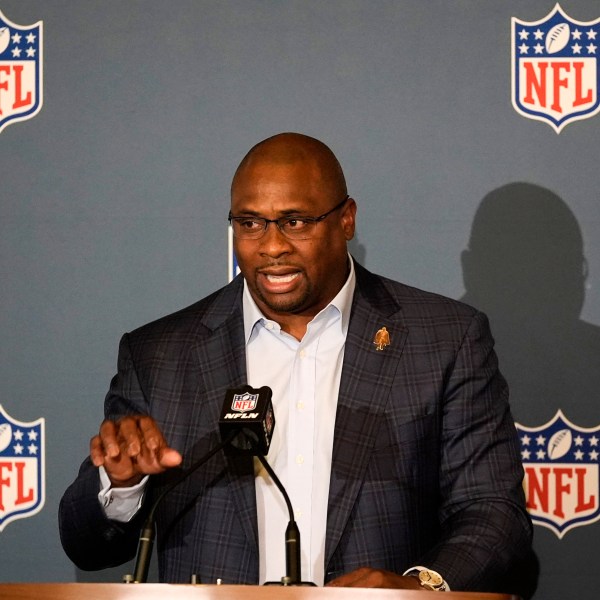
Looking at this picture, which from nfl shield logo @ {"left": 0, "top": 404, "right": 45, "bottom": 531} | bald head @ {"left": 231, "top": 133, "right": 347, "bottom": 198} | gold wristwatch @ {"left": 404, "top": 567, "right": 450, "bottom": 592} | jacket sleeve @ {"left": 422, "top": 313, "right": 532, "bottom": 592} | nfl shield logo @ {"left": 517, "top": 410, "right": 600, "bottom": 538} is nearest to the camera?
gold wristwatch @ {"left": 404, "top": 567, "right": 450, "bottom": 592}

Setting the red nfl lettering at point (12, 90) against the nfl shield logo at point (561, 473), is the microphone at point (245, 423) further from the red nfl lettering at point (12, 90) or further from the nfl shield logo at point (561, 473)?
the red nfl lettering at point (12, 90)

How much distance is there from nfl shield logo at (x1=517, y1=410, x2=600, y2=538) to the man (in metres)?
0.56

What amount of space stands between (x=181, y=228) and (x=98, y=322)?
1.24 ft

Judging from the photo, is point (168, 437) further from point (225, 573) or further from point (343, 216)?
point (343, 216)

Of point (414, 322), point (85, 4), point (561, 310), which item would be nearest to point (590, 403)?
point (561, 310)

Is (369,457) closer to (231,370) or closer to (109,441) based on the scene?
(231,370)

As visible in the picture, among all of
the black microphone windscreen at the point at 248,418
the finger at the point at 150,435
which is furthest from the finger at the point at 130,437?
the black microphone windscreen at the point at 248,418

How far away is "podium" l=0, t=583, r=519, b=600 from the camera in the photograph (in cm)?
142

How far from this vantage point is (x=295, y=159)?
Answer: 2594 mm

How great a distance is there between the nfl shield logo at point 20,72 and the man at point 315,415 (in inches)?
39.4

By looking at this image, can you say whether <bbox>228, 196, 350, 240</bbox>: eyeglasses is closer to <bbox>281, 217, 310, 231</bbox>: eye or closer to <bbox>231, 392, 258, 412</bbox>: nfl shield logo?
<bbox>281, 217, 310, 231</bbox>: eye

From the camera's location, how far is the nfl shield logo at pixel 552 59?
3.14m

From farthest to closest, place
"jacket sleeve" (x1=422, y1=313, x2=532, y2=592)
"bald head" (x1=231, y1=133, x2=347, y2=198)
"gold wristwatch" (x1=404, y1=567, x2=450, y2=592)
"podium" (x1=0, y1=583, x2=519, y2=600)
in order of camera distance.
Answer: "bald head" (x1=231, y1=133, x2=347, y2=198) → "jacket sleeve" (x1=422, y1=313, x2=532, y2=592) → "gold wristwatch" (x1=404, y1=567, x2=450, y2=592) → "podium" (x1=0, y1=583, x2=519, y2=600)

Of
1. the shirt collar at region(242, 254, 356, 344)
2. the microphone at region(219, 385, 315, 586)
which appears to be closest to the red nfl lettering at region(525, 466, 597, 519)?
the shirt collar at region(242, 254, 356, 344)
